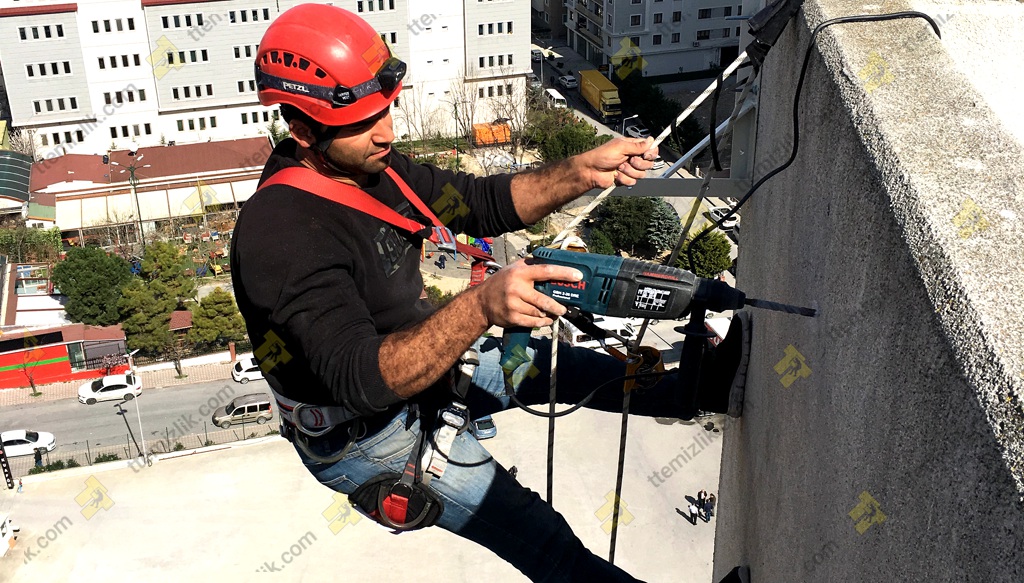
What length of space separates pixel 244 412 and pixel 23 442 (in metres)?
5.11

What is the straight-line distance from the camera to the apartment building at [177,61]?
33562mm

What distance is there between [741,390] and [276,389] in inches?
78.2

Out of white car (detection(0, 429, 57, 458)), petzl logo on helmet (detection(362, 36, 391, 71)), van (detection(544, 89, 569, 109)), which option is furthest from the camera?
van (detection(544, 89, 569, 109))

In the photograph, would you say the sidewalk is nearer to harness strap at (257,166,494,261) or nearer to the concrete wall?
harness strap at (257,166,494,261)

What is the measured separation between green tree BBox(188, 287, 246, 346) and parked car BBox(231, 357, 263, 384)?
2.70 ft

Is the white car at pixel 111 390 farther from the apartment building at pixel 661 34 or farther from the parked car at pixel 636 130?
the apartment building at pixel 661 34

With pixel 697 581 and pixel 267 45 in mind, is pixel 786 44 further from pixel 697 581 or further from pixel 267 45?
pixel 697 581

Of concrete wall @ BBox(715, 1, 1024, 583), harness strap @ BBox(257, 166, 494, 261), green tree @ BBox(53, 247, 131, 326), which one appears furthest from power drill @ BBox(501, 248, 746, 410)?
green tree @ BBox(53, 247, 131, 326)

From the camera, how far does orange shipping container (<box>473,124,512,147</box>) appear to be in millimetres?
37938

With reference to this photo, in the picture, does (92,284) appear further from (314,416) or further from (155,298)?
(314,416)

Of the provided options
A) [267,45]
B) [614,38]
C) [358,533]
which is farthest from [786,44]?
[614,38]

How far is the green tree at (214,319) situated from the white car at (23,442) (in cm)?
424

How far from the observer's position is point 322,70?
3.65 metres

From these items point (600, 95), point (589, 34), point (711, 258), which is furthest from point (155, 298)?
point (589, 34)
